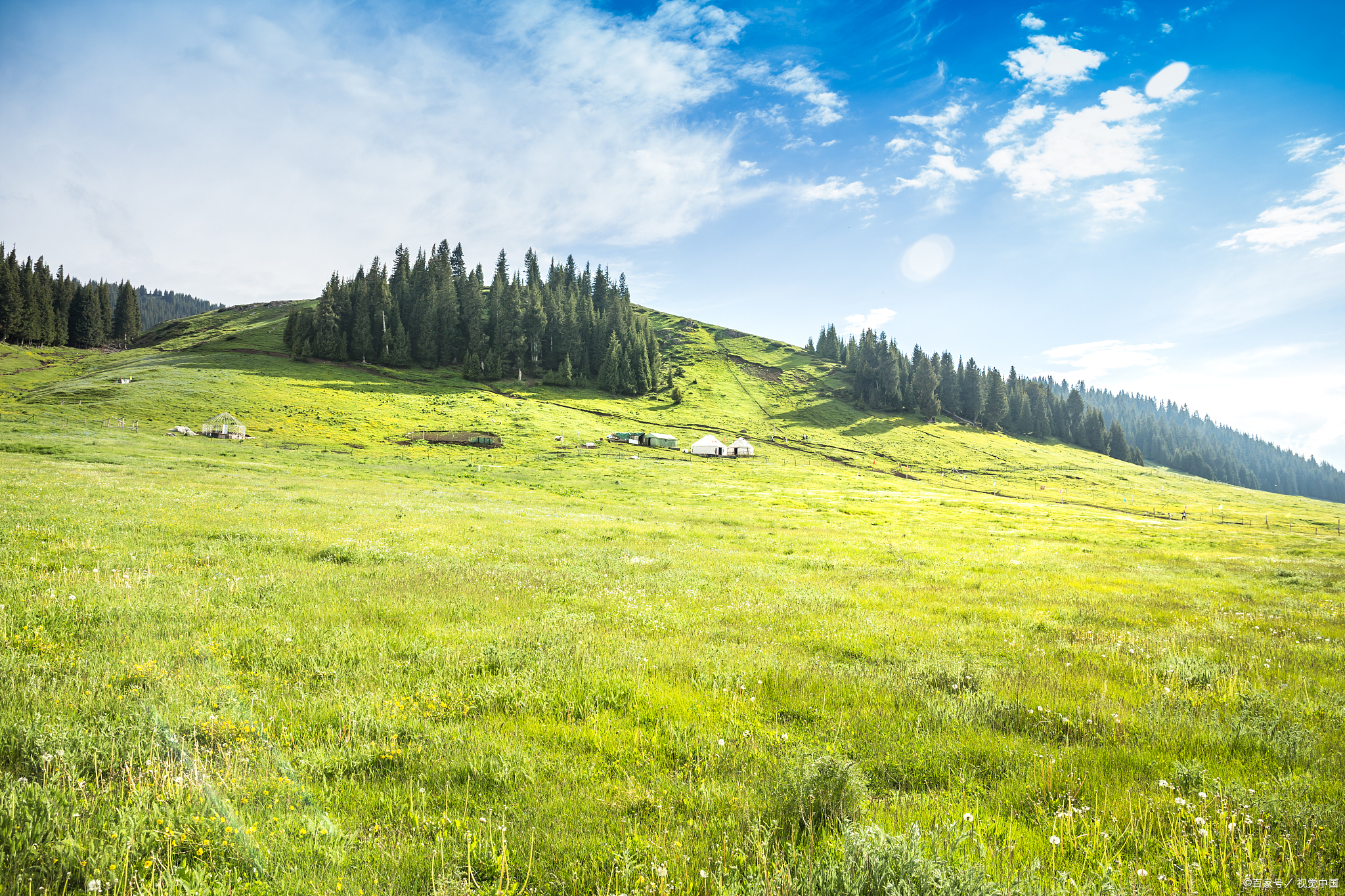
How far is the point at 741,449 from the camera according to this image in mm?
99500

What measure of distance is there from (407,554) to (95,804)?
11451 millimetres

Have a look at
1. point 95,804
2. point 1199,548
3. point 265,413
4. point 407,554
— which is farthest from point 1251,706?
point 265,413

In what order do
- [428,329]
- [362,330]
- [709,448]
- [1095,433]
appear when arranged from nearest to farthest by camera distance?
[709,448] → [362,330] → [428,329] → [1095,433]

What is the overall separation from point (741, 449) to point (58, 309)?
170579 millimetres

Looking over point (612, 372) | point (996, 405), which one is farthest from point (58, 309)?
point (996, 405)

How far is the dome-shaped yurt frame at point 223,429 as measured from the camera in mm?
64938

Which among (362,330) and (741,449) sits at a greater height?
(362,330)

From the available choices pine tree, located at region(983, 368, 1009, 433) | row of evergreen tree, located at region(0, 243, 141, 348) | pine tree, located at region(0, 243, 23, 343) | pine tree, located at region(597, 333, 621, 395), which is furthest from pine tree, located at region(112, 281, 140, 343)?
pine tree, located at region(983, 368, 1009, 433)

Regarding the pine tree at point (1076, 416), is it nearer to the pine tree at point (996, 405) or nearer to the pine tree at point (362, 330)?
the pine tree at point (996, 405)

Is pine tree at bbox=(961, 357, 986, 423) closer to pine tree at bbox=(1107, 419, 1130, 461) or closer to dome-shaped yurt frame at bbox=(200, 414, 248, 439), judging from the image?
pine tree at bbox=(1107, 419, 1130, 461)

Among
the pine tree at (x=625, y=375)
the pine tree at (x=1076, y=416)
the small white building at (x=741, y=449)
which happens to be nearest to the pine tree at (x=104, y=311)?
the pine tree at (x=625, y=375)

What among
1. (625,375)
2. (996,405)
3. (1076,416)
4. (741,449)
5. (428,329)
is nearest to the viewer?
(741,449)

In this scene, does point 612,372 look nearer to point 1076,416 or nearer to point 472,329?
point 472,329

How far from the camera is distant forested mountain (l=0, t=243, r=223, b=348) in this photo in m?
115
